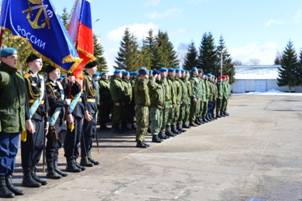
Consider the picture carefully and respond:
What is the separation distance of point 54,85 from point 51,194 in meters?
1.81

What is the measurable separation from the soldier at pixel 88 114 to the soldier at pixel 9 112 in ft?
7.10

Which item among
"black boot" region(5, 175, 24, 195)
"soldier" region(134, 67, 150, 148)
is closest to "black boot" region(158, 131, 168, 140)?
"soldier" region(134, 67, 150, 148)

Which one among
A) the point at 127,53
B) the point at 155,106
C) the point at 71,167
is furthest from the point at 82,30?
the point at 127,53

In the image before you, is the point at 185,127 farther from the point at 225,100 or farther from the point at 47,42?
the point at 47,42

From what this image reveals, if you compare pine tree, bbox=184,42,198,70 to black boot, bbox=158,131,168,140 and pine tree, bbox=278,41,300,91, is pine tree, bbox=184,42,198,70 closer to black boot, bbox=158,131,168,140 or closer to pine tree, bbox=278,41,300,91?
pine tree, bbox=278,41,300,91

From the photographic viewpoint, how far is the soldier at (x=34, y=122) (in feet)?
23.0

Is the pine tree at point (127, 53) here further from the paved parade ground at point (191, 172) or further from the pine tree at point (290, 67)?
the paved parade ground at point (191, 172)

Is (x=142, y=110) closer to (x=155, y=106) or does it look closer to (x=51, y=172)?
(x=155, y=106)

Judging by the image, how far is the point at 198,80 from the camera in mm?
16953

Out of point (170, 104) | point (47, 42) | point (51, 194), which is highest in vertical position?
point (47, 42)

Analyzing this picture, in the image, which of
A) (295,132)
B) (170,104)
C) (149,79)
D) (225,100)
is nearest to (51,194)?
(149,79)

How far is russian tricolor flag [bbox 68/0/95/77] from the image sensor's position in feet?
29.7

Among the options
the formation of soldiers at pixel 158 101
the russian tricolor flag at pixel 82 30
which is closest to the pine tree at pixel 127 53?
the formation of soldiers at pixel 158 101

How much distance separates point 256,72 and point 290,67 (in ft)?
54.3
